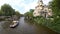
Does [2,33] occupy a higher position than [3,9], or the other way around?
[3,9]

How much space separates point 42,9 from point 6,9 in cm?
537

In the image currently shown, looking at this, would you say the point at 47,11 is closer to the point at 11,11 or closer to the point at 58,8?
the point at 11,11

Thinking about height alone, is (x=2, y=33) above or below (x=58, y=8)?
below

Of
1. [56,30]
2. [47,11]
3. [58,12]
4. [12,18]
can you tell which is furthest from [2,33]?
[47,11]

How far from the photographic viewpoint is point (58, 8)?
1420 centimetres

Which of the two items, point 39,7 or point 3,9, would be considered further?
point 39,7

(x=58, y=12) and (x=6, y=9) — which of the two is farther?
(x=6, y=9)

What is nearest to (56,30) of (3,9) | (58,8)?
(58,8)

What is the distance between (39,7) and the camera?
24.5 m

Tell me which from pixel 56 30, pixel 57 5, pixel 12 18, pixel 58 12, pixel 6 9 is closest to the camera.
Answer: pixel 56 30

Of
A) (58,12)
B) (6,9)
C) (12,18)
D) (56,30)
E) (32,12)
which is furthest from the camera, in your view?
(32,12)

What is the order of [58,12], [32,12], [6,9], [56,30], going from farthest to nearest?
1. [32,12]
2. [6,9]
3. [58,12]
4. [56,30]

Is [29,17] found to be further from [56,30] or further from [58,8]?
[56,30]

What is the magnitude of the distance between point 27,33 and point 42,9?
12779mm
